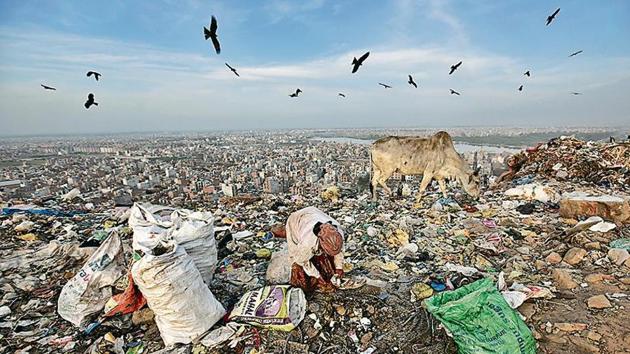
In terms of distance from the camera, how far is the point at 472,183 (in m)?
6.57

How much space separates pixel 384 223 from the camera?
207 inches

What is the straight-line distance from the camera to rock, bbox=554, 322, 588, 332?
2.49 meters

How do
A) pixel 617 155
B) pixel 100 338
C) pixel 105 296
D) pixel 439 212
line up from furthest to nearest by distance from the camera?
pixel 617 155 → pixel 439 212 → pixel 105 296 → pixel 100 338

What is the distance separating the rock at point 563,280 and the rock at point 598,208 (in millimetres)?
2089

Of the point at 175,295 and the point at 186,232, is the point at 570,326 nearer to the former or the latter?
the point at 175,295

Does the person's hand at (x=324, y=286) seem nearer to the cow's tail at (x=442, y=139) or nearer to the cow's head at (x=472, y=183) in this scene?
the cow's tail at (x=442, y=139)

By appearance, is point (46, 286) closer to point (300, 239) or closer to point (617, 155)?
point (300, 239)

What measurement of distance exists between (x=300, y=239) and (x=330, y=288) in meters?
0.55

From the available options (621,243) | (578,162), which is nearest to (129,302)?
(621,243)

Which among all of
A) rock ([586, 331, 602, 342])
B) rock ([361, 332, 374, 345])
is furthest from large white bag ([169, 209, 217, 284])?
rock ([586, 331, 602, 342])

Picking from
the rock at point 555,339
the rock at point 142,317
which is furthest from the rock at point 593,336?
the rock at point 142,317

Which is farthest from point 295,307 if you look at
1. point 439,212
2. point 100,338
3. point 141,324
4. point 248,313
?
point 439,212

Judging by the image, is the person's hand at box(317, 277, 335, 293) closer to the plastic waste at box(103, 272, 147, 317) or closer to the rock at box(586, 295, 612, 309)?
the plastic waste at box(103, 272, 147, 317)

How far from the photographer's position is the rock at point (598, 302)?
273cm
